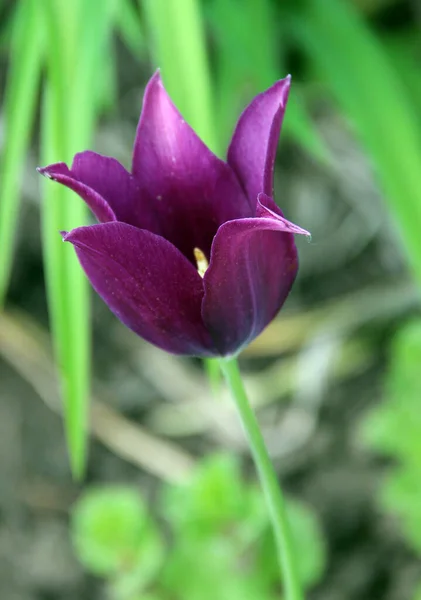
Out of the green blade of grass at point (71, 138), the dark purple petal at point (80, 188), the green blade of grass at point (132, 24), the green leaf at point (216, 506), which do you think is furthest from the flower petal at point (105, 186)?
the green blade of grass at point (132, 24)

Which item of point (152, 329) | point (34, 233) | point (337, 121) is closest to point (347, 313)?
point (337, 121)

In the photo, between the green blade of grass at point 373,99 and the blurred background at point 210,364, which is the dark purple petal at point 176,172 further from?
the green blade of grass at point 373,99

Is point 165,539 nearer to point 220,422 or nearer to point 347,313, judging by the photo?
point 220,422

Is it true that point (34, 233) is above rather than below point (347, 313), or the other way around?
above

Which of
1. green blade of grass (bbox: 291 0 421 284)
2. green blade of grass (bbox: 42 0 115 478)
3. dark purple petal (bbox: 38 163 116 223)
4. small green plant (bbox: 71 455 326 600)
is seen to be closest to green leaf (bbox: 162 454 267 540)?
small green plant (bbox: 71 455 326 600)


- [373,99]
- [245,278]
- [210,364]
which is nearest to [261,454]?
[245,278]

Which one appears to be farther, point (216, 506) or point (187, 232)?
point (216, 506)

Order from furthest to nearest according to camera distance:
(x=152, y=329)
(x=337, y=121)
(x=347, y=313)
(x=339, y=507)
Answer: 1. (x=337, y=121)
2. (x=347, y=313)
3. (x=339, y=507)
4. (x=152, y=329)

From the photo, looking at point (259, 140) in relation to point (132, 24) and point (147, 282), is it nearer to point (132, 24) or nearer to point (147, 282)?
point (147, 282)
